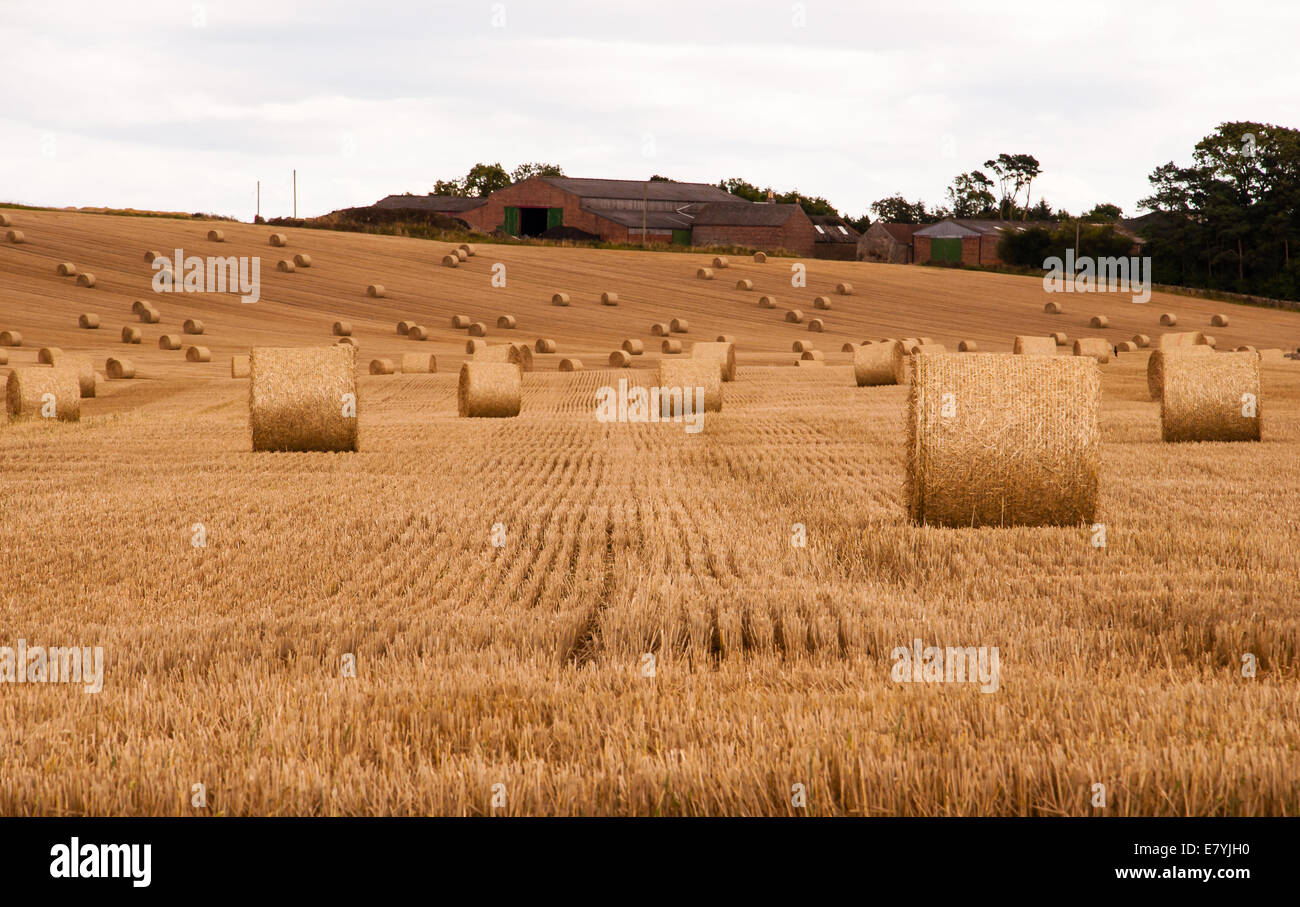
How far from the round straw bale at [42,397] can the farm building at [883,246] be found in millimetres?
75354

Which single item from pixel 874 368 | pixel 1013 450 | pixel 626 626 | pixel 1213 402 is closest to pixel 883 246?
pixel 874 368

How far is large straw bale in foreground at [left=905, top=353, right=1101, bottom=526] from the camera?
9.40 m

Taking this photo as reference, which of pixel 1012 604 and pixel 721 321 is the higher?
pixel 721 321

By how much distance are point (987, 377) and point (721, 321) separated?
124 ft

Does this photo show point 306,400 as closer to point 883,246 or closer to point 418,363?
point 418,363

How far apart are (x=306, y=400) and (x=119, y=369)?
1744cm

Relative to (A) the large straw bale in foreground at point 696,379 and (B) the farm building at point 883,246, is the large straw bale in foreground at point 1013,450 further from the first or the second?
(B) the farm building at point 883,246

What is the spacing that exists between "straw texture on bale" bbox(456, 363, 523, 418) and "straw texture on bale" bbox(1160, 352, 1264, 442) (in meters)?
10.7

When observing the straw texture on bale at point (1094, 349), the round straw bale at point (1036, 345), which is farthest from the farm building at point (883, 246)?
the round straw bale at point (1036, 345)

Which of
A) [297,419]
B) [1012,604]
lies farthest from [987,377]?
[297,419]

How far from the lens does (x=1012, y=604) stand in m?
6.66

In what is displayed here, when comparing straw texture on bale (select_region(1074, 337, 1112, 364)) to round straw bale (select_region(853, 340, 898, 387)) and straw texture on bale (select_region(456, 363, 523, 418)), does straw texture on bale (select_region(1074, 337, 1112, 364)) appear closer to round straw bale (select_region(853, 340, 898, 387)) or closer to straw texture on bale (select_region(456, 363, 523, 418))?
round straw bale (select_region(853, 340, 898, 387))

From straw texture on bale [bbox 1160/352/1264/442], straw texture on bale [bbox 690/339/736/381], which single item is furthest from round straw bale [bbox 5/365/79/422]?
straw texture on bale [bbox 1160/352/1264/442]
